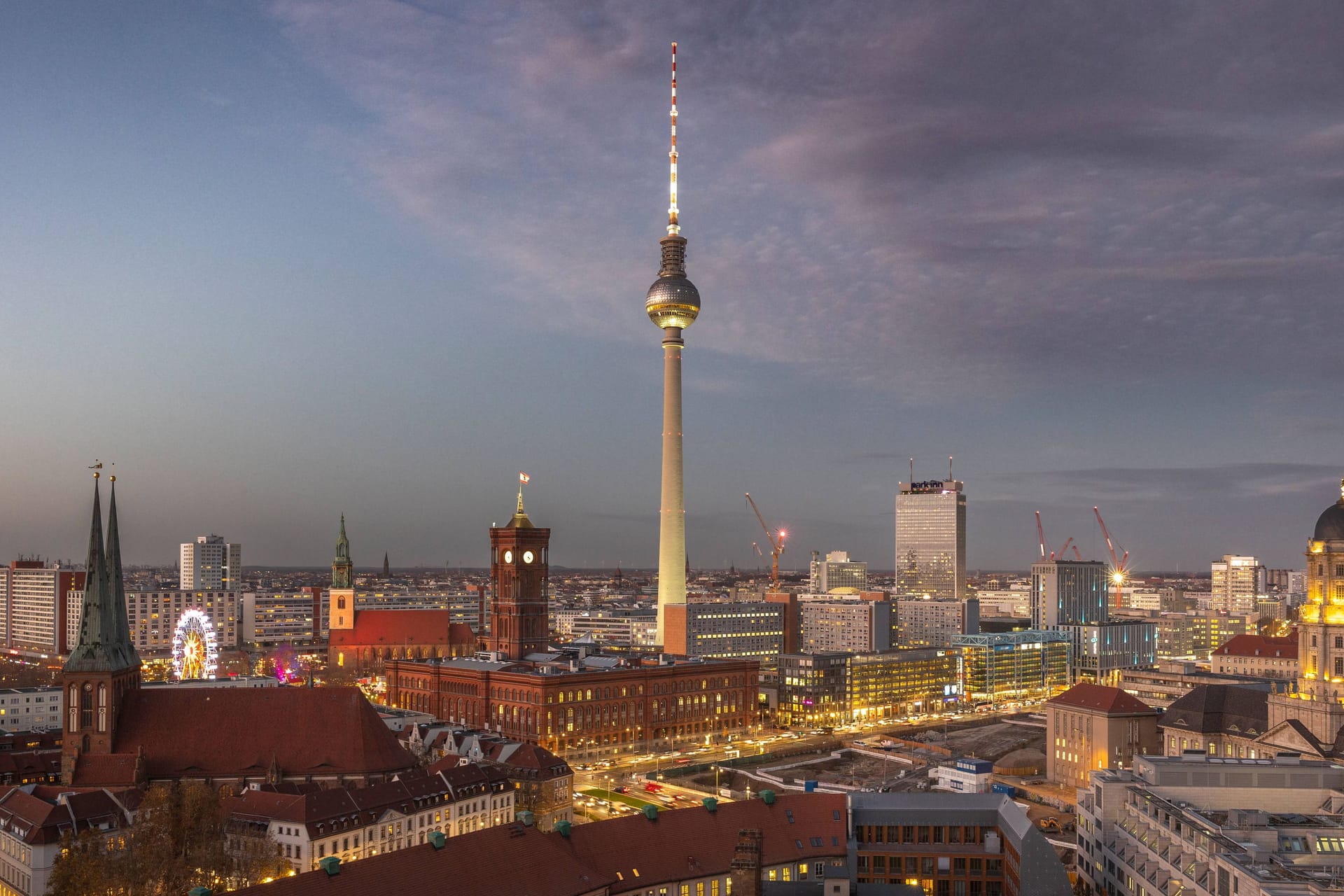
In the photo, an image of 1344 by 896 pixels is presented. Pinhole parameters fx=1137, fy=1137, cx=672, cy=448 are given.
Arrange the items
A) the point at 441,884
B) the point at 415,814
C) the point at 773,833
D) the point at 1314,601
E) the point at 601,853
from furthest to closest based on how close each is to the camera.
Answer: the point at 1314,601, the point at 415,814, the point at 773,833, the point at 601,853, the point at 441,884

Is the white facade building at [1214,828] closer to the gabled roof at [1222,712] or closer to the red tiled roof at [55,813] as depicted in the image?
the gabled roof at [1222,712]

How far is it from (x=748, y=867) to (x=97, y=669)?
193ft

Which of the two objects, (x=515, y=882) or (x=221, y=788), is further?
(x=221, y=788)

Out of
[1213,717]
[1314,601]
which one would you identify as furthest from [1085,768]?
[1314,601]

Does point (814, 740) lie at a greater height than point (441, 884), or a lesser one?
lesser

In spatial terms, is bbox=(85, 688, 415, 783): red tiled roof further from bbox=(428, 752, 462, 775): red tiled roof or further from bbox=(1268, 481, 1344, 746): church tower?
bbox=(1268, 481, 1344, 746): church tower

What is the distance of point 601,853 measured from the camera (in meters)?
66.9

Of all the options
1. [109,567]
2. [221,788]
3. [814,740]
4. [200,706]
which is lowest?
[814,740]

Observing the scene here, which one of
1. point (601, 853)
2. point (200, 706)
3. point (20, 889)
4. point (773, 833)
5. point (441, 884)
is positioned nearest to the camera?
point (441, 884)

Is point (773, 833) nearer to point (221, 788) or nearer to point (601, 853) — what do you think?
point (601, 853)

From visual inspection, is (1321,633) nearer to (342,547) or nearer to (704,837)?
(704,837)

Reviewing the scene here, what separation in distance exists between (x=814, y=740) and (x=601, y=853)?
9854 cm

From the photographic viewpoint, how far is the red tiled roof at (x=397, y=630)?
625 ft

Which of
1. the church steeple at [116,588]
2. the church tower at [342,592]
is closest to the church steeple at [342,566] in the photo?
the church tower at [342,592]
